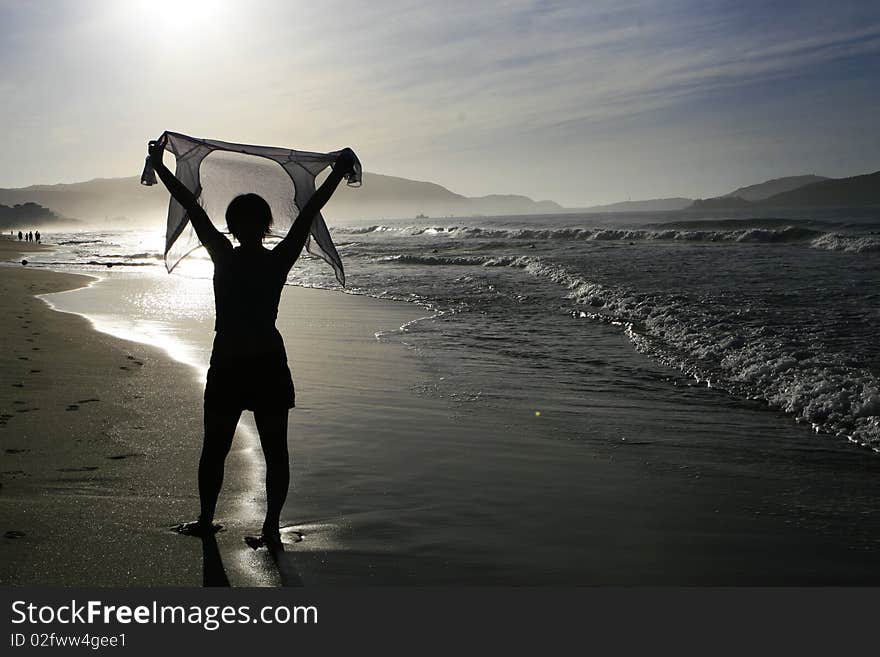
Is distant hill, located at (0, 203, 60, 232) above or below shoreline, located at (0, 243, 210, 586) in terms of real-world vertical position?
above

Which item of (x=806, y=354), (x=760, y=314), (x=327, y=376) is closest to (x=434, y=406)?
(x=327, y=376)

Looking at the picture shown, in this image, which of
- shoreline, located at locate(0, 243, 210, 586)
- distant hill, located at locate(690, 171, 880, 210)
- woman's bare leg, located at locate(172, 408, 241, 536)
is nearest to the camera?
shoreline, located at locate(0, 243, 210, 586)

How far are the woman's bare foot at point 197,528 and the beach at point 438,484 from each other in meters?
0.07

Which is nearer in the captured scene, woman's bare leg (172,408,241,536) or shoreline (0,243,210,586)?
shoreline (0,243,210,586)

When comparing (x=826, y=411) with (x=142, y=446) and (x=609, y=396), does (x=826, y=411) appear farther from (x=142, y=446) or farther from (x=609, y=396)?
(x=142, y=446)

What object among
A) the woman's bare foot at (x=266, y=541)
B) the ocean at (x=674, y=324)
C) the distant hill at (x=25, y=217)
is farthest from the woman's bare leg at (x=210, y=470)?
the distant hill at (x=25, y=217)

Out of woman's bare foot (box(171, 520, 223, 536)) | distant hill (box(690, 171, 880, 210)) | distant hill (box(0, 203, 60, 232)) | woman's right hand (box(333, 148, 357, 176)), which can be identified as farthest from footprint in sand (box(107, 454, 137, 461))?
distant hill (box(0, 203, 60, 232))

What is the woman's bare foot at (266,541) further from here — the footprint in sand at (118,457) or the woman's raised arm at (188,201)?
the footprint in sand at (118,457)

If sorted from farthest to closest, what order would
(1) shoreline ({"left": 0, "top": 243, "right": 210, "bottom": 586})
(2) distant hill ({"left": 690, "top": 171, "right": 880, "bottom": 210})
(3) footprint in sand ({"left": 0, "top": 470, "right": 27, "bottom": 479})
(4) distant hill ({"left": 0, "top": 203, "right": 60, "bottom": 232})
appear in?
(4) distant hill ({"left": 0, "top": 203, "right": 60, "bottom": 232}), (2) distant hill ({"left": 690, "top": 171, "right": 880, "bottom": 210}), (3) footprint in sand ({"left": 0, "top": 470, "right": 27, "bottom": 479}), (1) shoreline ({"left": 0, "top": 243, "right": 210, "bottom": 586})

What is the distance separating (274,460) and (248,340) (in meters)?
0.65

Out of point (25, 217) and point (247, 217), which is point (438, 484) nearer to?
point (247, 217)

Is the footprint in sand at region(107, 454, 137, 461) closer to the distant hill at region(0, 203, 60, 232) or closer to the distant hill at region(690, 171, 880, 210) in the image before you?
the distant hill at region(690, 171, 880, 210)

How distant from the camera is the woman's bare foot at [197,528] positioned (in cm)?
381

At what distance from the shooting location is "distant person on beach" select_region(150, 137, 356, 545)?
364 centimetres
